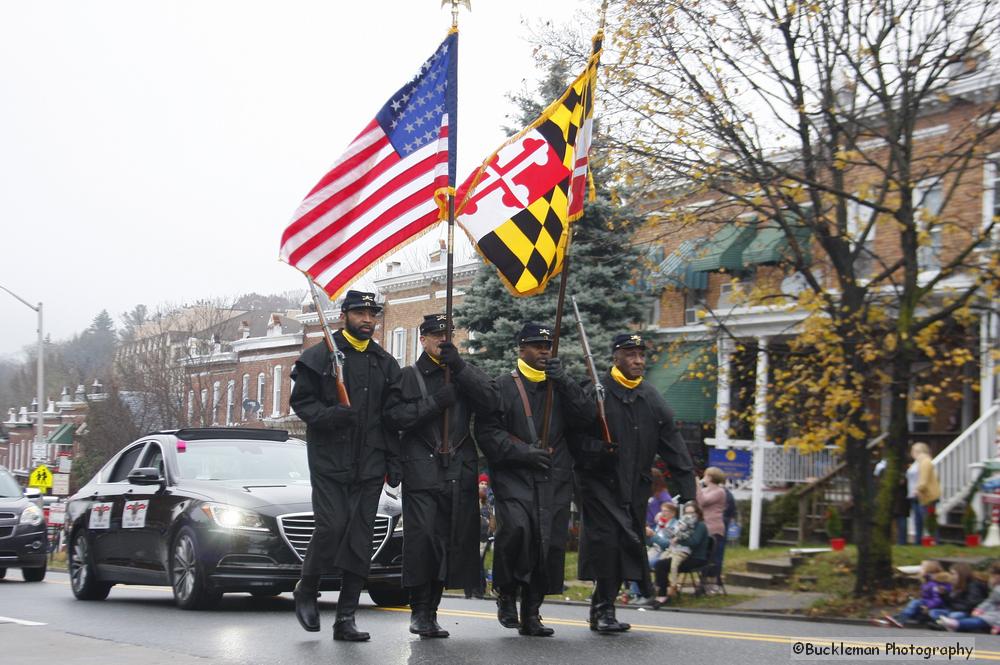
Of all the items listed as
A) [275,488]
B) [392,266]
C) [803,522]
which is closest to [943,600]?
[275,488]

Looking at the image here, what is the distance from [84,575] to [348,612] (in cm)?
591

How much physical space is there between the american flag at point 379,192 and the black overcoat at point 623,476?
203cm

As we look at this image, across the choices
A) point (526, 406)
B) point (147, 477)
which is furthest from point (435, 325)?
point (147, 477)

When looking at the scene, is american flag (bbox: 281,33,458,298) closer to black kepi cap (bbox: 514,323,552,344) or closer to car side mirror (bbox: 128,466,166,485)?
black kepi cap (bbox: 514,323,552,344)

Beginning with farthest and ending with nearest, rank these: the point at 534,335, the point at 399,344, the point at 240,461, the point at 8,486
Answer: the point at 399,344, the point at 8,486, the point at 240,461, the point at 534,335

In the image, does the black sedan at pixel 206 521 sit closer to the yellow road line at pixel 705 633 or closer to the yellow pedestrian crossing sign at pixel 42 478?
the yellow road line at pixel 705 633

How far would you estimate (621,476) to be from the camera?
8.76m

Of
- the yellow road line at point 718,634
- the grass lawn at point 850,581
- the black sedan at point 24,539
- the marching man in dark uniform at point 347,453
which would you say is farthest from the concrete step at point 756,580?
the black sedan at point 24,539

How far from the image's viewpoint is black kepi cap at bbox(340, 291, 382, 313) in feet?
28.2

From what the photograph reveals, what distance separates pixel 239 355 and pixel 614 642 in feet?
174

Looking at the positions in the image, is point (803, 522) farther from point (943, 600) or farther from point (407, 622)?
point (407, 622)

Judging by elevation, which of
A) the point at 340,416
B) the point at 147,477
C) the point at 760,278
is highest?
the point at 760,278

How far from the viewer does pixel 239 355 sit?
2351 inches

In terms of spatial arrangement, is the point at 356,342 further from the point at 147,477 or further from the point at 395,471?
the point at 147,477
